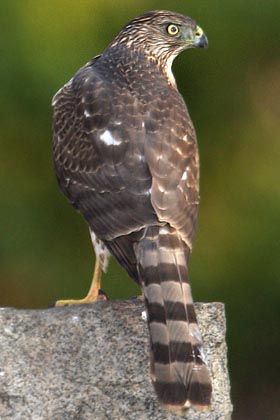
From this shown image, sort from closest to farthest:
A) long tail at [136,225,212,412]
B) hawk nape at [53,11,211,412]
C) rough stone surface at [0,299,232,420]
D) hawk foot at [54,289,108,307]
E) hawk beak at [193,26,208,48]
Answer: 1. long tail at [136,225,212,412]
2. hawk nape at [53,11,211,412]
3. rough stone surface at [0,299,232,420]
4. hawk foot at [54,289,108,307]
5. hawk beak at [193,26,208,48]

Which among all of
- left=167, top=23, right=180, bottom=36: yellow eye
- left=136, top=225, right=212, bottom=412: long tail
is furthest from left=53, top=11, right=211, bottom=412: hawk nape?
left=167, top=23, right=180, bottom=36: yellow eye

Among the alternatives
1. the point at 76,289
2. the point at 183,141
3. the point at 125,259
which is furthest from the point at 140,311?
the point at 76,289

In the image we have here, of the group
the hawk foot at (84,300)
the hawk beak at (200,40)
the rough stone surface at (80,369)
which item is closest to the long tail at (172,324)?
the rough stone surface at (80,369)

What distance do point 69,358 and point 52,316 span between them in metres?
0.21

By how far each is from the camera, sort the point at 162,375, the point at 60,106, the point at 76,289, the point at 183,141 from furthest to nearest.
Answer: the point at 76,289 → the point at 60,106 → the point at 183,141 → the point at 162,375

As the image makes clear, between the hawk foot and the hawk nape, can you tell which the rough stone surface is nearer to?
the hawk nape

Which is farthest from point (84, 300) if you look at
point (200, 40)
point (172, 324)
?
point (200, 40)

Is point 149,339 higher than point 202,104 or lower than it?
lower

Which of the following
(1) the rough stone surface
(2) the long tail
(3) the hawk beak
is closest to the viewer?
(2) the long tail

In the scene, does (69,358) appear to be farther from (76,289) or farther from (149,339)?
(76,289)

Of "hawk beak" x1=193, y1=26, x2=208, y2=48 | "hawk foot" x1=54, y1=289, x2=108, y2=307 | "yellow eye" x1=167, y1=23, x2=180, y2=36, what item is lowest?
"hawk foot" x1=54, y1=289, x2=108, y2=307

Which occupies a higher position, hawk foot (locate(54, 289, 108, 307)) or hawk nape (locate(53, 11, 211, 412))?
hawk nape (locate(53, 11, 211, 412))

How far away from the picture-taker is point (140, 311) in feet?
19.7

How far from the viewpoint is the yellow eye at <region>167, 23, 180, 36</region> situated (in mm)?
7445
